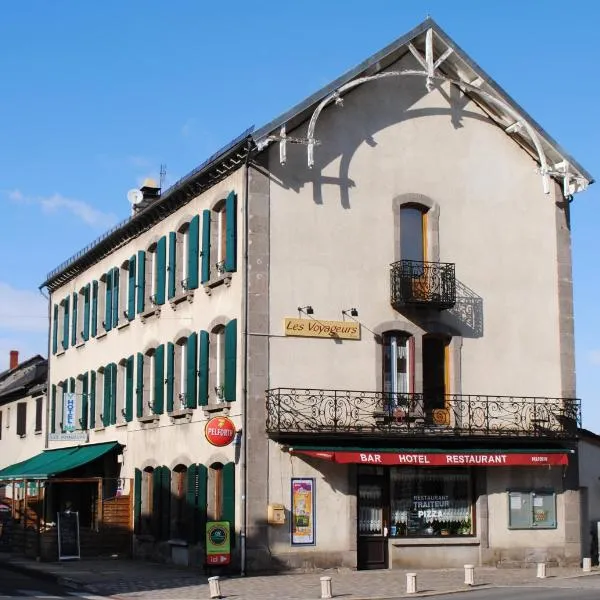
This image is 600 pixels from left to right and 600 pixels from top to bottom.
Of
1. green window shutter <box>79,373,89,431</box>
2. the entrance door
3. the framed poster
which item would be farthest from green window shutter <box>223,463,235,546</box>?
green window shutter <box>79,373,89,431</box>

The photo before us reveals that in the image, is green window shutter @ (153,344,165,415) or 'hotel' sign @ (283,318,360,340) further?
green window shutter @ (153,344,165,415)

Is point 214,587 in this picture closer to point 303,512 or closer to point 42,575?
point 303,512

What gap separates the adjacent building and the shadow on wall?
49 mm

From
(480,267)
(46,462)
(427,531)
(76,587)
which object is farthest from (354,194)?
(46,462)

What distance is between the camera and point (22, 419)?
47.2 m

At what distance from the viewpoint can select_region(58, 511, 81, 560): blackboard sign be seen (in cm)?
2995

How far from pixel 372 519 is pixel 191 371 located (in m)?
5.93

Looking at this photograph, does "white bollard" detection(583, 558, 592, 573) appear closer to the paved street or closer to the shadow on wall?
the shadow on wall

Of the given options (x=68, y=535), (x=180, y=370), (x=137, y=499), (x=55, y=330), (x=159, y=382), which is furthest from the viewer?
(x=55, y=330)

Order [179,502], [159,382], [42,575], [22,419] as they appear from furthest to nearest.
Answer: [22,419]
[159,382]
[179,502]
[42,575]

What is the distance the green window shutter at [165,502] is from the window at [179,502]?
345mm

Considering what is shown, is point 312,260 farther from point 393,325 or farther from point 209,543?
point 209,543

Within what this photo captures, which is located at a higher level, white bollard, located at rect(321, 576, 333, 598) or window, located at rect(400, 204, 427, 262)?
window, located at rect(400, 204, 427, 262)

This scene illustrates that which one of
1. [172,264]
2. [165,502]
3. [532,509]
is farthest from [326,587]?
[172,264]
